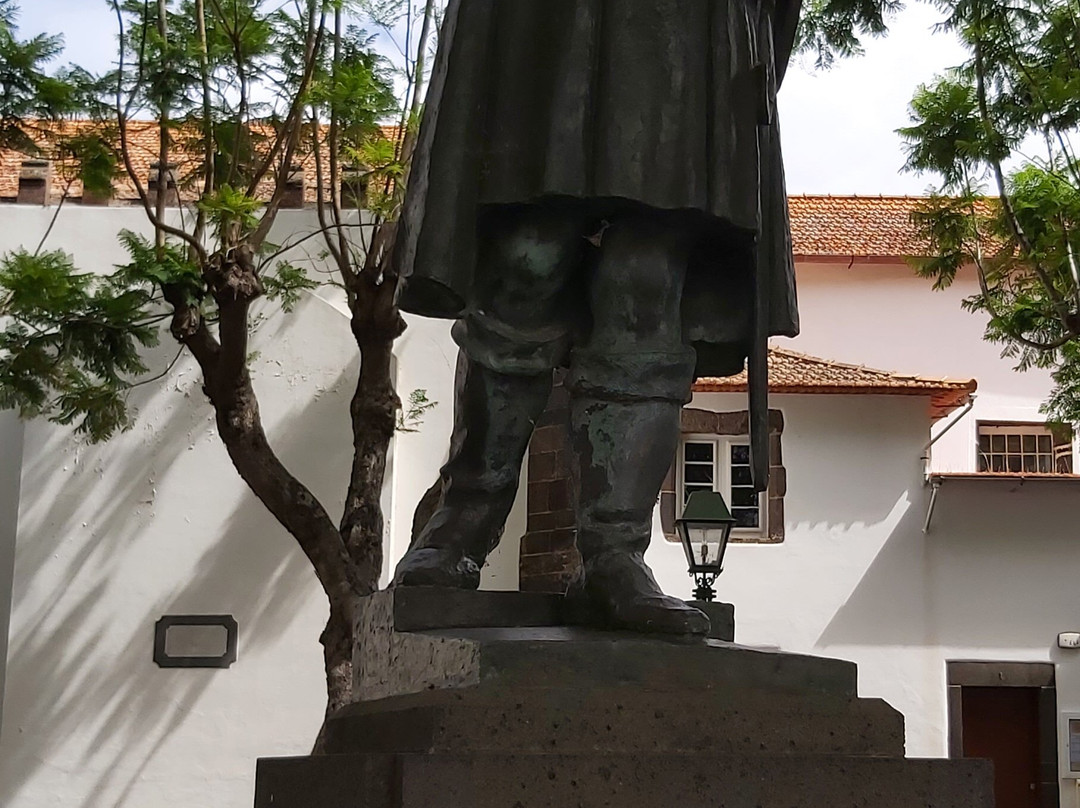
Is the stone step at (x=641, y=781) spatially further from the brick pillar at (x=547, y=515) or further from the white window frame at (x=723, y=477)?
the white window frame at (x=723, y=477)

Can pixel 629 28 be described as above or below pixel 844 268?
below

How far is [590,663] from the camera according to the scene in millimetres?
2418

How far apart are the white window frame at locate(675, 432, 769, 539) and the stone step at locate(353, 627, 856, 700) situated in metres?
14.3

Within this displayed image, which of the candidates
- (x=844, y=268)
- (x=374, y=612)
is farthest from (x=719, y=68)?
(x=844, y=268)

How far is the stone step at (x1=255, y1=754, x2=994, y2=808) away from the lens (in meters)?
2.18

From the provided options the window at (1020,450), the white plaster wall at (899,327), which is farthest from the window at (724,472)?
the window at (1020,450)

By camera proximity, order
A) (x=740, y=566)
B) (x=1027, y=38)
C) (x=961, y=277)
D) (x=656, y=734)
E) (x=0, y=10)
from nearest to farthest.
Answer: (x=656, y=734) → (x=0, y=10) → (x=1027, y=38) → (x=740, y=566) → (x=961, y=277)

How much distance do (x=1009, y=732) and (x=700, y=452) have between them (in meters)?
4.69

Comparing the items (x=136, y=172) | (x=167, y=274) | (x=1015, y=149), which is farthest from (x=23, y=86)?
(x=1015, y=149)

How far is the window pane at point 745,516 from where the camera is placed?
16984 mm

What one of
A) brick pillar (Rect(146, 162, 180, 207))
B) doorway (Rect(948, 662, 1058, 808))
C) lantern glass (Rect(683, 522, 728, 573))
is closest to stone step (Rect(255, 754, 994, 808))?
lantern glass (Rect(683, 522, 728, 573))

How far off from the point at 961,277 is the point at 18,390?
14.4 metres

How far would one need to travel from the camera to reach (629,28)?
9.51 ft

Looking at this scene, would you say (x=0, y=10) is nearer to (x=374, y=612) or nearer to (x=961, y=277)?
(x=374, y=612)
